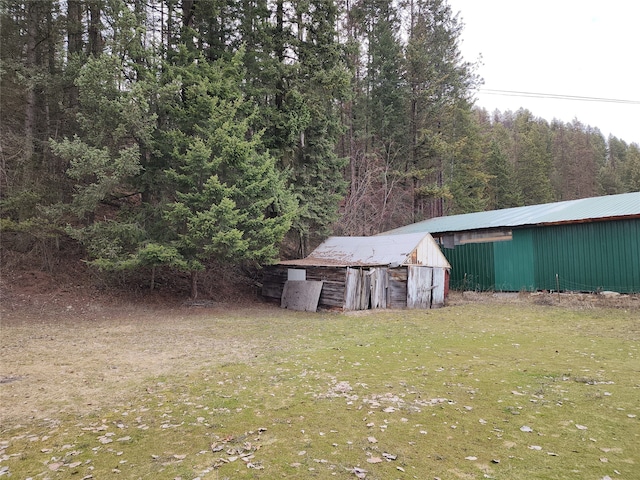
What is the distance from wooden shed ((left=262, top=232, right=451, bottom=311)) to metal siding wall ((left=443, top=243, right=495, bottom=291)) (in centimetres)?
303

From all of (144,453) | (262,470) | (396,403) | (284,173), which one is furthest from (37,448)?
(284,173)

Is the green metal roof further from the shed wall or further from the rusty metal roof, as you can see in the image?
the rusty metal roof

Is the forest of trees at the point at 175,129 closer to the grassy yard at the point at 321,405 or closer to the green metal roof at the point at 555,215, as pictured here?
the grassy yard at the point at 321,405

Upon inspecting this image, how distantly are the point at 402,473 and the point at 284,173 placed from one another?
51.5ft

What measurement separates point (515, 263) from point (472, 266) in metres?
2.26

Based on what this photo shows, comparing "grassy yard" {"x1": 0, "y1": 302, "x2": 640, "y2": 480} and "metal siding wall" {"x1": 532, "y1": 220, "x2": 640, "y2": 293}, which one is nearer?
"grassy yard" {"x1": 0, "y1": 302, "x2": 640, "y2": 480}

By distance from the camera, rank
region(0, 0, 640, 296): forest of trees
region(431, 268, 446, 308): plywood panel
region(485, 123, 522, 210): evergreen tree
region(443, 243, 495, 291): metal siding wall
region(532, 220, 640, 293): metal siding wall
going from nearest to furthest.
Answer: region(0, 0, 640, 296): forest of trees
region(532, 220, 640, 293): metal siding wall
region(431, 268, 446, 308): plywood panel
region(443, 243, 495, 291): metal siding wall
region(485, 123, 522, 210): evergreen tree

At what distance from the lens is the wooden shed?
1524cm

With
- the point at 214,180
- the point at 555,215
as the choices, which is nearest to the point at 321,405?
the point at 214,180

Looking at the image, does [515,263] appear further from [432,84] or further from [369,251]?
[432,84]

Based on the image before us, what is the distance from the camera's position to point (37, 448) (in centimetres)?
379


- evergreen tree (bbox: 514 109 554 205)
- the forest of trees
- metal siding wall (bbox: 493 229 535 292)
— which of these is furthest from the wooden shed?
evergreen tree (bbox: 514 109 554 205)

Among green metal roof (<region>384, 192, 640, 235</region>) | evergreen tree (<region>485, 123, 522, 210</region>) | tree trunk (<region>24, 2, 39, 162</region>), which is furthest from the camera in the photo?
evergreen tree (<region>485, 123, 522, 210</region>)

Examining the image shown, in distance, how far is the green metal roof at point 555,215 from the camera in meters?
15.6
